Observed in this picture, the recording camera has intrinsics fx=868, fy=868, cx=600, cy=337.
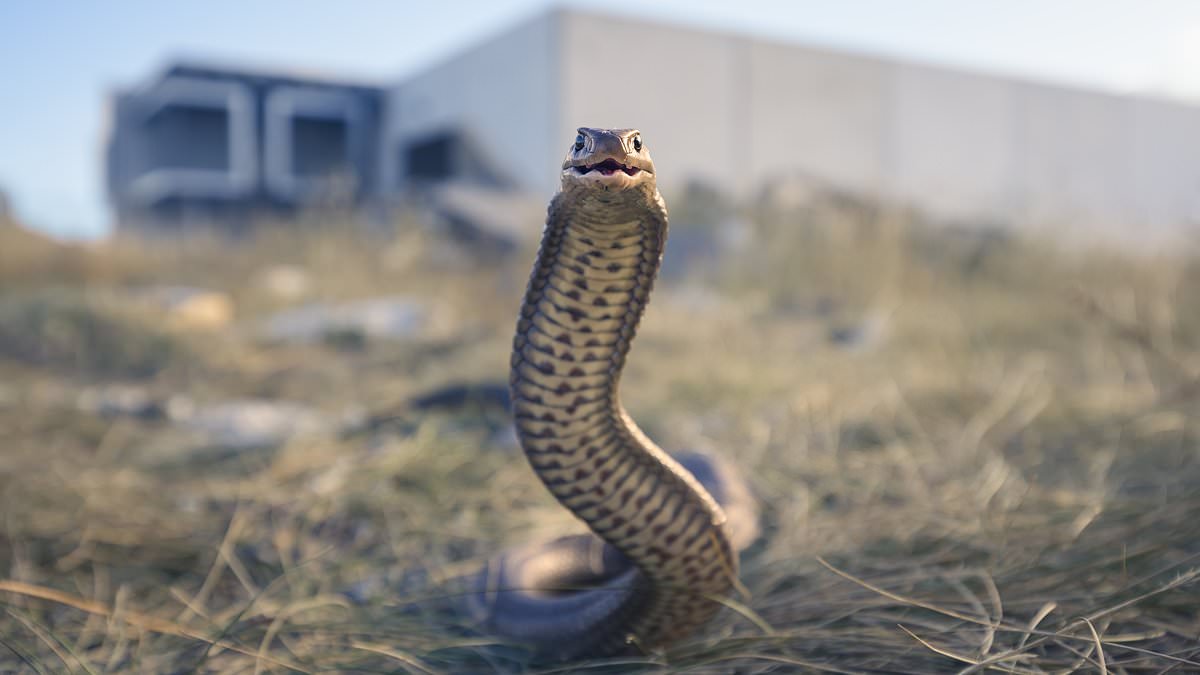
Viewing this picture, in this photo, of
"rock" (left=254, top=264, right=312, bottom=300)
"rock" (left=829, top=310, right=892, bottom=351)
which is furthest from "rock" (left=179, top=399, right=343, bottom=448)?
"rock" (left=254, top=264, right=312, bottom=300)

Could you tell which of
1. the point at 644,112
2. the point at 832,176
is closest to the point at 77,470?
the point at 644,112

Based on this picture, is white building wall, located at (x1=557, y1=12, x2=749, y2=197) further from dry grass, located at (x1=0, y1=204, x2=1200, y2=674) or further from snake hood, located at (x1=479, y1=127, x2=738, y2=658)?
snake hood, located at (x1=479, y1=127, x2=738, y2=658)

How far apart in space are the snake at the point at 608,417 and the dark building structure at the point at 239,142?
59.3ft

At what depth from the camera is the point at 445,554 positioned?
2170 mm

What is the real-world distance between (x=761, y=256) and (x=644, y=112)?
8.31 metres

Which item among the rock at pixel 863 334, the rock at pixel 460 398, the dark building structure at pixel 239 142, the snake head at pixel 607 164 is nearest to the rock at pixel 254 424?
the rock at pixel 460 398

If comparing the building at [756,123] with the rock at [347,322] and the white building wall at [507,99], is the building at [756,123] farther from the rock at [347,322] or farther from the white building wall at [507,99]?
the rock at [347,322]

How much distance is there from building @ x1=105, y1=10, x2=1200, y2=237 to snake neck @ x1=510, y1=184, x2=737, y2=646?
1088cm

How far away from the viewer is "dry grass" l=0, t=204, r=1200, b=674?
4.64ft

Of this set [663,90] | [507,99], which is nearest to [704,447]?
[663,90]

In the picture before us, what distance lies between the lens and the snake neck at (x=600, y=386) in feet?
3.56

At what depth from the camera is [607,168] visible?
1.02m

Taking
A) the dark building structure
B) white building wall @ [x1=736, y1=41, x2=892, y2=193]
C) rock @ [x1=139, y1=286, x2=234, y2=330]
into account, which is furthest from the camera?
the dark building structure

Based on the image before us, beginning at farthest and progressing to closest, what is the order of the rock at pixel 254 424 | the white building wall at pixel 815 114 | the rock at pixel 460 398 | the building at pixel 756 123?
the white building wall at pixel 815 114
the building at pixel 756 123
the rock at pixel 460 398
the rock at pixel 254 424
